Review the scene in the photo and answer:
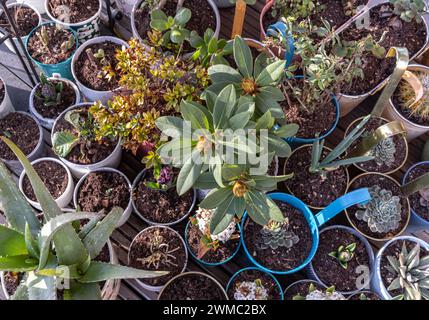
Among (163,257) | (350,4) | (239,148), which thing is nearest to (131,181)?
(163,257)

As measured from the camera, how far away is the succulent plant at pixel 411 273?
5.85 ft

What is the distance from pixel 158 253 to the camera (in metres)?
1.86

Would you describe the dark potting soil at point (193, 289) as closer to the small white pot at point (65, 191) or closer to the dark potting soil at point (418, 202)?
the small white pot at point (65, 191)

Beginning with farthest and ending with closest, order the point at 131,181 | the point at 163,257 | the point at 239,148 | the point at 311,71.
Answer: the point at 131,181 → the point at 163,257 → the point at 311,71 → the point at 239,148

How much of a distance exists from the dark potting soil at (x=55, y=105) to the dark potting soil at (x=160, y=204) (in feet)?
1.86

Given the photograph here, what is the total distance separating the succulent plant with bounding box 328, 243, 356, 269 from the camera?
1873 mm

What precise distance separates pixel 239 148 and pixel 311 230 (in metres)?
0.91

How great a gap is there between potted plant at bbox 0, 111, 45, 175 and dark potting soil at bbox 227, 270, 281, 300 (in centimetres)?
114

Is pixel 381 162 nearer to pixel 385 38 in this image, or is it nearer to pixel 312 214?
pixel 312 214

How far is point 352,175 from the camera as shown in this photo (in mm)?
2217

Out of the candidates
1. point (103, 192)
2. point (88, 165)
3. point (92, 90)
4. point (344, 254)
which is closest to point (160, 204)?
point (103, 192)

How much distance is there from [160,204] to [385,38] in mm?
1496

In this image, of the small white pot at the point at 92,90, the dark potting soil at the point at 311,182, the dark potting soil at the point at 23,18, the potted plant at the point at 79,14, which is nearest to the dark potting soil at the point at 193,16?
the small white pot at the point at 92,90

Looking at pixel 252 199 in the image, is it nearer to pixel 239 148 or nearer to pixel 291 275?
pixel 239 148
